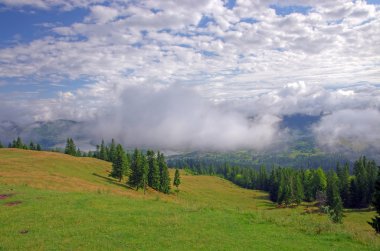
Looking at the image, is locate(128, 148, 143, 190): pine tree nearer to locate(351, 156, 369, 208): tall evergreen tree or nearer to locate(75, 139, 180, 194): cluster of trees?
locate(75, 139, 180, 194): cluster of trees

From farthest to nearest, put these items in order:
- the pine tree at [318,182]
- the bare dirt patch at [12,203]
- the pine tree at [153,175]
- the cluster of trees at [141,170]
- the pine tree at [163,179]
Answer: the pine tree at [318,182] < the pine tree at [163,179] < the pine tree at [153,175] < the cluster of trees at [141,170] < the bare dirt patch at [12,203]

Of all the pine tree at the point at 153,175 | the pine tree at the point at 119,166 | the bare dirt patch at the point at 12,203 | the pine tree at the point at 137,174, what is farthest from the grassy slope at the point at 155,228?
the pine tree at the point at 153,175

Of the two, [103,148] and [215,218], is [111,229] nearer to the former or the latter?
[215,218]

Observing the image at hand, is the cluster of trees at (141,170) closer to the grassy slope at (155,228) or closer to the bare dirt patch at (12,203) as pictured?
the bare dirt patch at (12,203)

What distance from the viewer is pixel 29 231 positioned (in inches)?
835

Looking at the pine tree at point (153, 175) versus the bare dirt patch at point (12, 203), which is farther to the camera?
the pine tree at point (153, 175)

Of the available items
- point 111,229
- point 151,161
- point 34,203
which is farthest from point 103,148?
point 111,229

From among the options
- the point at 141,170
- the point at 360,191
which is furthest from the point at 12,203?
the point at 360,191

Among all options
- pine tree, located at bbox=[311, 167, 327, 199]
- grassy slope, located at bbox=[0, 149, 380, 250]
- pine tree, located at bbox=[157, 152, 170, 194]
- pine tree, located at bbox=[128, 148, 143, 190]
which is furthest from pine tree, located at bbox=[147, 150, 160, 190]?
pine tree, located at bbox=[311, 167, 327, 199]

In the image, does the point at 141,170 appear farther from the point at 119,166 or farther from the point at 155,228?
the point at 155,228

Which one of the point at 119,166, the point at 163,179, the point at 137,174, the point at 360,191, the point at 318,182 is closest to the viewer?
the point at 137,174

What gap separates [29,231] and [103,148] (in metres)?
146

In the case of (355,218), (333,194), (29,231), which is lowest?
(355,218)

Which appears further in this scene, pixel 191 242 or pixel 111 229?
pixel 111 229
